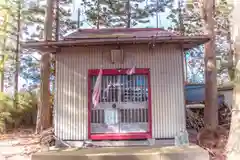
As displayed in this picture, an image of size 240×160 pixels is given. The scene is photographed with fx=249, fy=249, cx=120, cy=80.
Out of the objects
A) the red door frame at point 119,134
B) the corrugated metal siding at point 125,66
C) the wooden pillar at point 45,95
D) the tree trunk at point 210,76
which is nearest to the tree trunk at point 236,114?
the corrugated metal siding at point 125,66

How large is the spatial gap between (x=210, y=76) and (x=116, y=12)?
967 cm

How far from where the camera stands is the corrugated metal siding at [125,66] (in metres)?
6.16

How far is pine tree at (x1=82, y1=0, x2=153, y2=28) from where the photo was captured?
15617 millimetres

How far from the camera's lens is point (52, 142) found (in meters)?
6.38

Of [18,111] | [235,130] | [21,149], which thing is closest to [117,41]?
[235,130]

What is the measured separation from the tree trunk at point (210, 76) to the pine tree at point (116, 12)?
826 cm

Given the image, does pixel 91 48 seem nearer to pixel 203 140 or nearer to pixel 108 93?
pixel 108 93

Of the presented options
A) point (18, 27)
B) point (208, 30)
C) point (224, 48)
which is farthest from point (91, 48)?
point (224, 48)

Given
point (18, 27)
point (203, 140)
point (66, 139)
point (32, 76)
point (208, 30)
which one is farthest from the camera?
point (32, 76)

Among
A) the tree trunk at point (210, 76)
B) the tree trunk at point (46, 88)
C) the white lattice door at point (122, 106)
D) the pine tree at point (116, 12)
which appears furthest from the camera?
the pine tree at point (116, 12)

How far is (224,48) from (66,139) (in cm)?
1335

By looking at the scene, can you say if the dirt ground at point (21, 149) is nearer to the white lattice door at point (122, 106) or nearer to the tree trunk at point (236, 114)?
the tree trunk at point (236, 114)

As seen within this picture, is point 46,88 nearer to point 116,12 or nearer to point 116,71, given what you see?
point 116,71

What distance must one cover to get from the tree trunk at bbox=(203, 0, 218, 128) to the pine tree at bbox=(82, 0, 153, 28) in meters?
8.26
